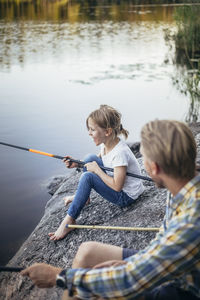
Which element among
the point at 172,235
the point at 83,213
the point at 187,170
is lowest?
the point at 83,213

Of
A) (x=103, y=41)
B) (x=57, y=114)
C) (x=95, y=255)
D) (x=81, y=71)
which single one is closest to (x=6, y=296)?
(x=95, y=255)

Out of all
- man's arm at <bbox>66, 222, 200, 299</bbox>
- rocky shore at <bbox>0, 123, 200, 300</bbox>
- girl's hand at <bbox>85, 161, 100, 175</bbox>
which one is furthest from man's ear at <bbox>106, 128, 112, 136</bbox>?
man's arm at <bbox>66, 222, 200, 299</bbox>

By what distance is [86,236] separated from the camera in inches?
119

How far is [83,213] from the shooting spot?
3363 millimetres

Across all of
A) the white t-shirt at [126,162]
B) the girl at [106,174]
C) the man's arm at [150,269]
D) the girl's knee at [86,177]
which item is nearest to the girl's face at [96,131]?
the girl at [106,174]

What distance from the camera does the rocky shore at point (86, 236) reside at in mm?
2770

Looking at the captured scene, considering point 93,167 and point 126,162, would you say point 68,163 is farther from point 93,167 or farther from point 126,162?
point 126,162

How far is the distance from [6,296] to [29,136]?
5.18 metres

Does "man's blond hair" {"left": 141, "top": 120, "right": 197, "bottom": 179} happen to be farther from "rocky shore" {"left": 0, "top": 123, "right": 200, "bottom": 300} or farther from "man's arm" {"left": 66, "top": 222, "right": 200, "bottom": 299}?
"rocky shore" {"left": 0, "top": 123, "right": 200, "bottom": 300}

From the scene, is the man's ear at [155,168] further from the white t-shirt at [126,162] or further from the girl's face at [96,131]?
the girl's face at [96,131]

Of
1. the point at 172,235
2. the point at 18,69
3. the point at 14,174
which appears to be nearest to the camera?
the point at 172,235

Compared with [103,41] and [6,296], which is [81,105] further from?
[103,41]

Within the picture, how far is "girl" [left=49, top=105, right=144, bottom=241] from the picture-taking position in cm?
299

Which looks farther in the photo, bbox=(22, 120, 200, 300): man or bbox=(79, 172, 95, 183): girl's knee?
→ bbox=(79, 172, 95, 183): girl's knee
